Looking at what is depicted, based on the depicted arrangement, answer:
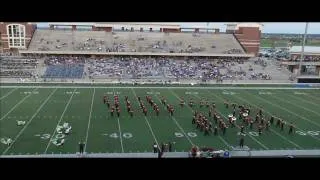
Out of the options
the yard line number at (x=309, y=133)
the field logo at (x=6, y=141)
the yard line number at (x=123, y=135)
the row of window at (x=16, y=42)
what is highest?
the row of window at (x=16, y=42)

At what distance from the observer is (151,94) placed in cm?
2059

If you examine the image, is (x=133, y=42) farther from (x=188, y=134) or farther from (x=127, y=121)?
(x=188, y=134)

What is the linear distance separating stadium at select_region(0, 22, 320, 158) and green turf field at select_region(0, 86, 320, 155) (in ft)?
0.13

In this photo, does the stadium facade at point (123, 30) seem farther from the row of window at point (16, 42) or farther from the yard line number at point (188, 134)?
the yard line number at point (188, 134)

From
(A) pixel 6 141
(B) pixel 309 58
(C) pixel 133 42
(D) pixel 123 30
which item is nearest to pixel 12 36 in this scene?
(C) pixel 133 42

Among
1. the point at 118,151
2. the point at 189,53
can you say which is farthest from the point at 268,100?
the point at 189,53

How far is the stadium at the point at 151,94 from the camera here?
38.2 feet

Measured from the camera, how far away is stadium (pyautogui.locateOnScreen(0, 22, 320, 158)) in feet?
38.2

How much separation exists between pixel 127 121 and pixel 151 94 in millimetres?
6436

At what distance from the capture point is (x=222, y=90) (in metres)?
23.0

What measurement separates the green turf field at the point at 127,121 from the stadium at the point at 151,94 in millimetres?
40

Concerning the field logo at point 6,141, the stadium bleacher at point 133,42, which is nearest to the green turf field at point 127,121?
the field logo at point 6,141
